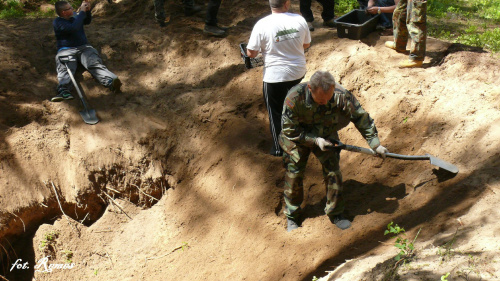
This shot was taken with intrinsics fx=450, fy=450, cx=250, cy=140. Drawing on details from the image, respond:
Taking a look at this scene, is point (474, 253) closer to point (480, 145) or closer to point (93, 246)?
point (480, 145)

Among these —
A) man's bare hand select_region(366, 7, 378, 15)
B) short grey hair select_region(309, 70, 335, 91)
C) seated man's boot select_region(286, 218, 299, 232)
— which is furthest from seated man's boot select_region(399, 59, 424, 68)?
seated man's boot select_region(286, 218, 299, 232)

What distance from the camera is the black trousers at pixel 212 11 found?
7136 millimetres

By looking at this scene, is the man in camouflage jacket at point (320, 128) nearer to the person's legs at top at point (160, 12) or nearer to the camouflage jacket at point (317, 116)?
the camouflage jacket at point (317, 116)

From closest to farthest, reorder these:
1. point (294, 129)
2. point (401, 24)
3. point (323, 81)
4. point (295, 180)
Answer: point (323, 81) < point (294, 129) < point (295, 180) < point (401, 24)

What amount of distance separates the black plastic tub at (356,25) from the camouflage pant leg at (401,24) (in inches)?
17.6

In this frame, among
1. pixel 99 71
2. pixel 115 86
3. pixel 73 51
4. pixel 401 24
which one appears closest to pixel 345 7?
pixel 401 24

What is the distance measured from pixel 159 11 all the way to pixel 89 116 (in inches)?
95.1

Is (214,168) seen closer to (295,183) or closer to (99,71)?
(295,183)

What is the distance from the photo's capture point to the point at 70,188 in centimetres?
562

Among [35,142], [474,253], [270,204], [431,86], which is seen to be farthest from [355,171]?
[35,142]

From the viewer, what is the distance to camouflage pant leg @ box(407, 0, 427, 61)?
5531mm

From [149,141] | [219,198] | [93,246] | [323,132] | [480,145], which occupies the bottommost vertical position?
[93,246]

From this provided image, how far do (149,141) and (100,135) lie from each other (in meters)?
0.63

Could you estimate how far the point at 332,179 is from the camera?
434cm
